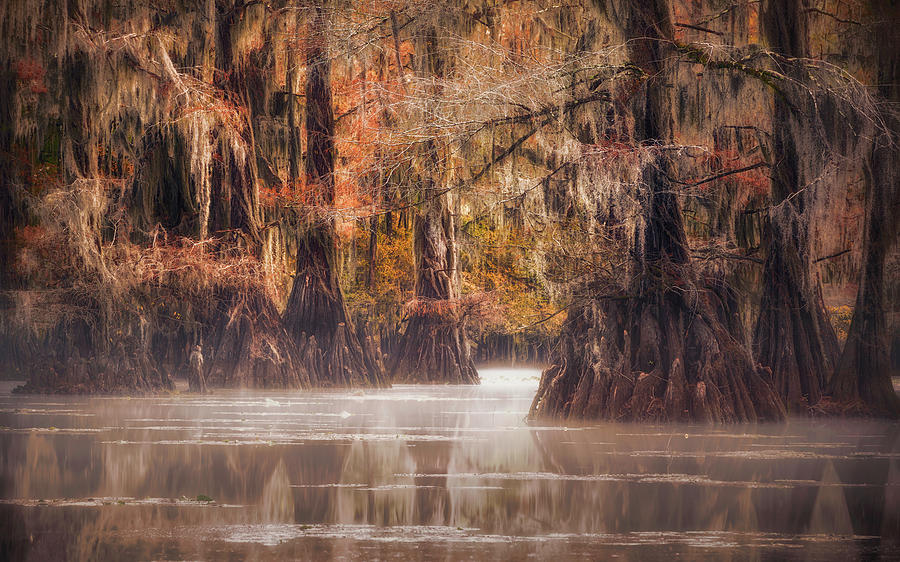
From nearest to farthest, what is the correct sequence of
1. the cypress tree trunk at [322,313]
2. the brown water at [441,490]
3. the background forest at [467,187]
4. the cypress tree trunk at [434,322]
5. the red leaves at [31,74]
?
the brown water at [441,490]
the background forest at [467,187]
the cypress tree trunk at [322,313]
the red leaves at [31,74]
the cypress tree trunk at [434,322]

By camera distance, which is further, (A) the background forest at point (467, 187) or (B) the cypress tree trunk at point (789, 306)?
(B) the cypress tree trunk at point (789, 306)

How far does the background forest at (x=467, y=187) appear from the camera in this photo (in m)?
15.8

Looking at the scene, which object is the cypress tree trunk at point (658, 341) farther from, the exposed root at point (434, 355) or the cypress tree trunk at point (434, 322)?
the exposed root at point (434, 355)

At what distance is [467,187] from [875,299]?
235 inches

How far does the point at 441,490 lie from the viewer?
9117 millimetres

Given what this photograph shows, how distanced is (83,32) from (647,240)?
467 inches

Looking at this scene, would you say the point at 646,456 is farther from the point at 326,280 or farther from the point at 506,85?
the point at 326,280

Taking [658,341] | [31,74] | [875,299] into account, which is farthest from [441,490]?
Result: [31,74]

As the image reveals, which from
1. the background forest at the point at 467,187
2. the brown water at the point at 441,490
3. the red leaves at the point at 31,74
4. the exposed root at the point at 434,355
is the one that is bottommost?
the brown water at the point at 441,490

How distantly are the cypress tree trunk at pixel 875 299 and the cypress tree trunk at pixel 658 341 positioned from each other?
1777 mm

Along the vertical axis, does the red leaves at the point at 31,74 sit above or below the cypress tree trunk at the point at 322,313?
above

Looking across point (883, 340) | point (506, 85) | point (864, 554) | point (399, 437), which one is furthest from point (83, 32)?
point (864, 554)

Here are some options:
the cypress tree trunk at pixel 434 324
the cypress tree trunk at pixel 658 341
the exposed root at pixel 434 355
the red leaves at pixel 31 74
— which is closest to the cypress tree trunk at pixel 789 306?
the cypress tree trunk at pixel 658 341

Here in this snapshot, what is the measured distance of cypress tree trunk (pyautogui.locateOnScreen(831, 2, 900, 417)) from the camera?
17547 millimetres
